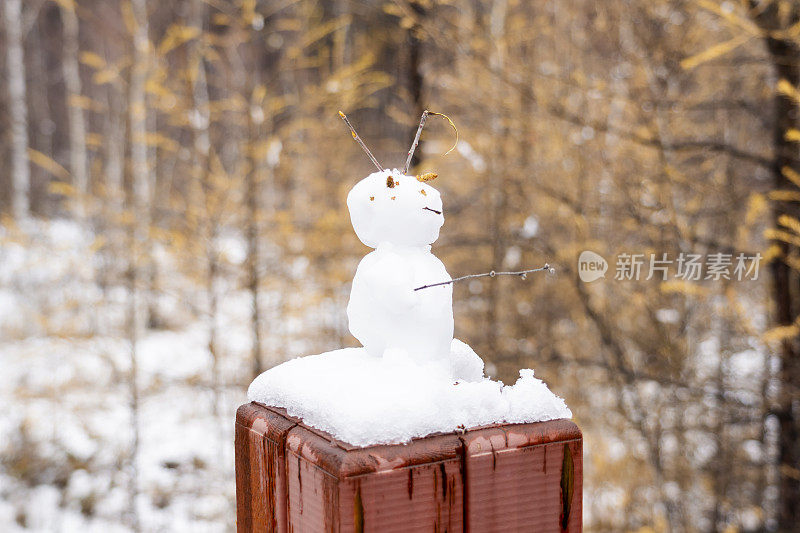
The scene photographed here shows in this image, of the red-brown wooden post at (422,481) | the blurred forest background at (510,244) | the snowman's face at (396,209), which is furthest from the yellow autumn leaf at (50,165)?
the red-brown wooden post at (422,481)

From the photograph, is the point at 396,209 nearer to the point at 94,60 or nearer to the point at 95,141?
the point at 94,60

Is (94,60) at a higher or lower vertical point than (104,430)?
higher

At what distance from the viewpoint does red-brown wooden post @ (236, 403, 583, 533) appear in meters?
0.91

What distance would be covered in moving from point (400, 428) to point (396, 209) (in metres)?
0.39

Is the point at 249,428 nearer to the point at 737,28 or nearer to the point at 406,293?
the point at 406,293

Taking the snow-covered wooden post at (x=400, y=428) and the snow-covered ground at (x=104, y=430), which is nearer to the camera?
the snow-covered wooden post at (x=400, y=428)

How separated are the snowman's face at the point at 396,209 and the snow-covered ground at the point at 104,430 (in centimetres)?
369

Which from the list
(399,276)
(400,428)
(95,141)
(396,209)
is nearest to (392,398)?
(400,428)

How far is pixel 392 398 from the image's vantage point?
3.24ft

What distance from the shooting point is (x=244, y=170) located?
4941mm

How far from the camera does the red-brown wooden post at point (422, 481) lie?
906mm

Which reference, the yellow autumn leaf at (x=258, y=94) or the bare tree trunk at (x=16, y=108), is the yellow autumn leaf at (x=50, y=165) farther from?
the yellow autumn leaf at (x=258, y=94)

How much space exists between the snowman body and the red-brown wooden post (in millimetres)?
200

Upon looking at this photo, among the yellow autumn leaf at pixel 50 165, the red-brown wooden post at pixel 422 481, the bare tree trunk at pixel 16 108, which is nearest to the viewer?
the red-brown wooden post at pixel 422 481
